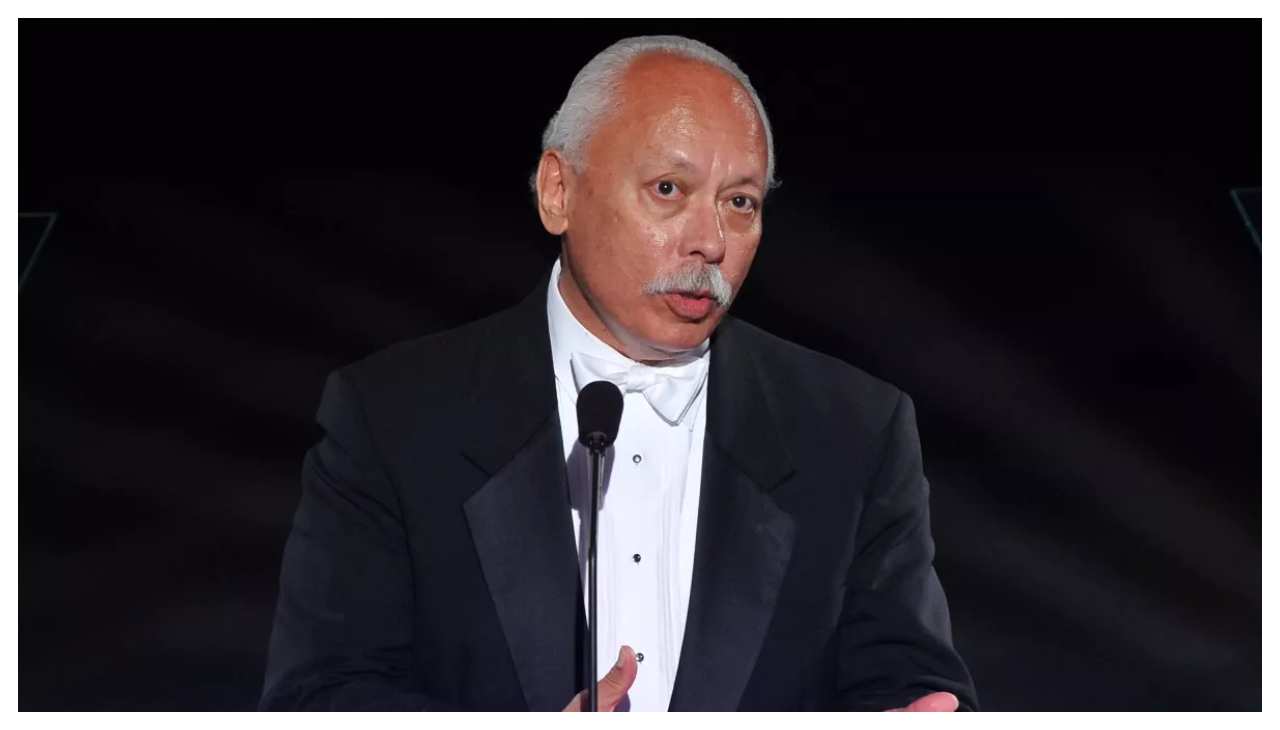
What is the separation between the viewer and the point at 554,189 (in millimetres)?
2156

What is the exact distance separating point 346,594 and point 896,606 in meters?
0.81

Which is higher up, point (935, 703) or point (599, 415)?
point (599, 415)

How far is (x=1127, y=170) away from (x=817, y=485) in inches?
47.4

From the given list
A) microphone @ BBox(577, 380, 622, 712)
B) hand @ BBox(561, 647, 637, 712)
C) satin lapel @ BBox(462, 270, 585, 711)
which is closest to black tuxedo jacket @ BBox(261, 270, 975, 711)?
satin lapel @ BBox(462, 270, 585, 711)

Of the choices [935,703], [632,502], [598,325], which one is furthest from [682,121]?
[935,703]

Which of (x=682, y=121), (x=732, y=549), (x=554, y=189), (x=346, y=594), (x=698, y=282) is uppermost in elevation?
(x=682, y=121)

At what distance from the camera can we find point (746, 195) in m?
2.02

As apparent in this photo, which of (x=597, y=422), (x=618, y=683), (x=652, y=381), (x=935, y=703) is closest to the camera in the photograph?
(x=597, y=422)

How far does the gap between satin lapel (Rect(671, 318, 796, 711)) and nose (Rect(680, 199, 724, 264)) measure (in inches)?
9.4

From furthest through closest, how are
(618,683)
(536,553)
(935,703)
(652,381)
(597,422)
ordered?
1. (652,381)
2. (536,553)
3. (935,703)
4. (618,683)
5. (597,422)

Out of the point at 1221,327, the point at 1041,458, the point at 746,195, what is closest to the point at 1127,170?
the point at 1221,327

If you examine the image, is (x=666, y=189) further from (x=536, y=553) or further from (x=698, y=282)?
(x=536, y=553)

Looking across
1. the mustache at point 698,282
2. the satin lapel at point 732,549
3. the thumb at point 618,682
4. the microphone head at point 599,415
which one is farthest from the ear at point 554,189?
the thumb at point 618,682

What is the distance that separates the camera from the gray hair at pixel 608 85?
206 cm
